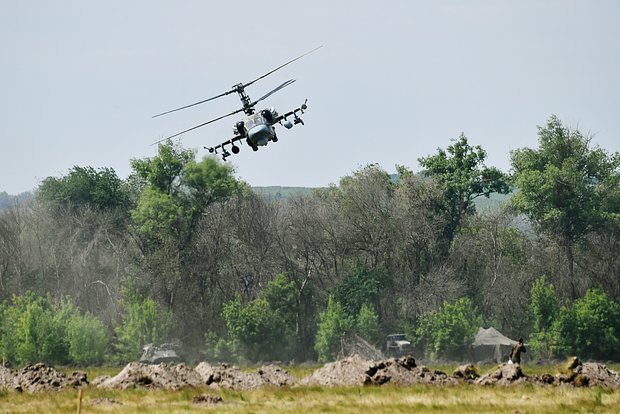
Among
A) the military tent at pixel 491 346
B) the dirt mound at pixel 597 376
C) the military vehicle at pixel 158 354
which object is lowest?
the dirt mound at pixel 597 376

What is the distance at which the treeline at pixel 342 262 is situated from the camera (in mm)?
91812

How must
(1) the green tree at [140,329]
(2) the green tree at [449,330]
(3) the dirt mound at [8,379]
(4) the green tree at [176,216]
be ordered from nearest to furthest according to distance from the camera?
(3) the dirt mound at [8,379], (1) the green tree at [140,329], (2) the green tree at [449,330], (4) the green tree at [176,216]

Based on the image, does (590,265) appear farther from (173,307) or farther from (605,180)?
(173,307)

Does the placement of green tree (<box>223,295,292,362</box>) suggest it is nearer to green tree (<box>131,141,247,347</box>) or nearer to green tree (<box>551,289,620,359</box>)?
green tree (<box>131,141,247,347</box>)

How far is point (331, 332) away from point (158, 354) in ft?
42.2

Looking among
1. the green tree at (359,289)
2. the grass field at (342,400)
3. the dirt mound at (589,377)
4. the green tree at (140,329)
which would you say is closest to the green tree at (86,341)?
the green tree at (140,329)

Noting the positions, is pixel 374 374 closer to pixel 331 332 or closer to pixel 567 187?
pixel 331 332

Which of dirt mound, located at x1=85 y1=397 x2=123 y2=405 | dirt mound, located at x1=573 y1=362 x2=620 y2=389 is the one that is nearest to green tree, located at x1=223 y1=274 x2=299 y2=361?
dirt mound, located at x1=573 y1=362 x2=620 y2=389

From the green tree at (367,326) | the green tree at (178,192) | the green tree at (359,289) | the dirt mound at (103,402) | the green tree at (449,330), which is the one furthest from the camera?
the green tree at (178,192)

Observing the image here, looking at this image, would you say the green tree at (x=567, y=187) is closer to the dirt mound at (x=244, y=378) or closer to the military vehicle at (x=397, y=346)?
the military vehicle at (x=397, y=346)

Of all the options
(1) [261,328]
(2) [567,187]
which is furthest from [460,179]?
(1) [261,328]

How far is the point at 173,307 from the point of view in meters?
98.7

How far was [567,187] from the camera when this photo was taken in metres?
106

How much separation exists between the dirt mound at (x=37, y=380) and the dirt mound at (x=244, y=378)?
18.3 feet
